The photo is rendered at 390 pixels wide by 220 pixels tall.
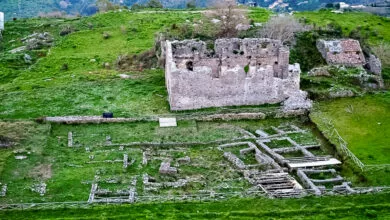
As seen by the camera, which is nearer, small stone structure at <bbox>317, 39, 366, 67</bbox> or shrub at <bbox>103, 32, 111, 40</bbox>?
small stone structure at <bbox>317, 39, 366, 67</bbox>

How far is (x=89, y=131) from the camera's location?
46188 millimetres

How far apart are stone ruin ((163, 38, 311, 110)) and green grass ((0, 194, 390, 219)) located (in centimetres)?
1592

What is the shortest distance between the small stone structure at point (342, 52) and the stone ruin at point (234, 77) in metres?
10.0

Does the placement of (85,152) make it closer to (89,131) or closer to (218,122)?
→ (89,131)

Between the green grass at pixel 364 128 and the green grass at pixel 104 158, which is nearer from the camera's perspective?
the green grass at pixel 104 158

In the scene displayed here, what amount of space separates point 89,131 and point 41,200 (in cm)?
1179

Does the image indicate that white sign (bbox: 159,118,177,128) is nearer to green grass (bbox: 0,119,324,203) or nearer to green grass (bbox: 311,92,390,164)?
green grass (bbox: 0,119,324,203)

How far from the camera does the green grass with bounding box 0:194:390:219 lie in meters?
34.0

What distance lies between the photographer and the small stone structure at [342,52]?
194ft

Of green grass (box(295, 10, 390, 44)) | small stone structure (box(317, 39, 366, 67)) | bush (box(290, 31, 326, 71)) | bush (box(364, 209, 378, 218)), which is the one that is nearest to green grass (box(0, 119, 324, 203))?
bush (box(364, 209, 378, 218))

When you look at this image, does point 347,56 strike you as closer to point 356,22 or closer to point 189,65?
point 356,22

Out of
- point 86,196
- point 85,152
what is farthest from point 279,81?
point 86,196

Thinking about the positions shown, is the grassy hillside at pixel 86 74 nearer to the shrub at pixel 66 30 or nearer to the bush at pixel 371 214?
the shrub at pixel 66 30

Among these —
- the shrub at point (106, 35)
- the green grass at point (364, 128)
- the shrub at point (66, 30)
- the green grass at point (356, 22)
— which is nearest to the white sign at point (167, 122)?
the green grass at point (364, 128)
